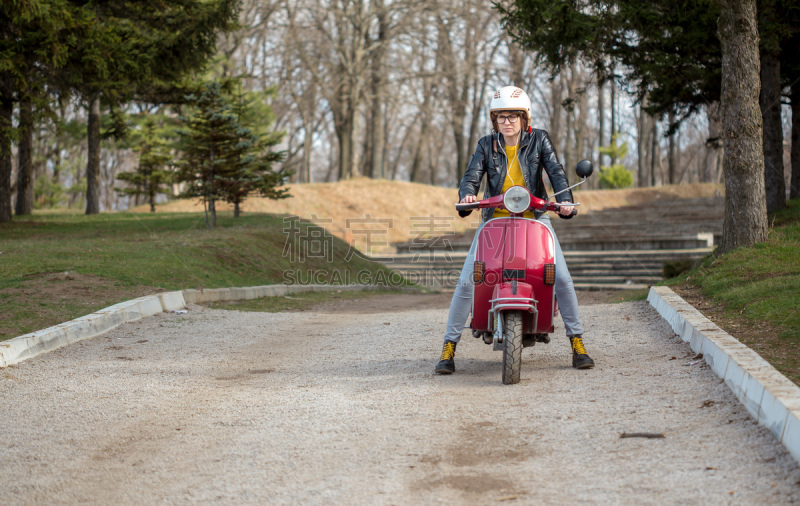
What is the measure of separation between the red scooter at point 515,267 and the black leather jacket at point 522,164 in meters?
0.26

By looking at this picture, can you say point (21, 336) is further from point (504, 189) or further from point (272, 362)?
point (504, 189)

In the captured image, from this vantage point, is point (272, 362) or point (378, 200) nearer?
point (272, 362)

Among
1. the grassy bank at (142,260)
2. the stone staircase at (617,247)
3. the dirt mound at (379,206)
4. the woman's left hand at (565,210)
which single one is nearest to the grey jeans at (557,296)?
the woman's left hand at (565,210)

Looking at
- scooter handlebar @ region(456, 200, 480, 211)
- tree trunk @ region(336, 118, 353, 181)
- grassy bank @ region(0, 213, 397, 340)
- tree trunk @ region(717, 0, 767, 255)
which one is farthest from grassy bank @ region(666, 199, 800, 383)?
tree trunk @ region(336, 118, 353, 181)

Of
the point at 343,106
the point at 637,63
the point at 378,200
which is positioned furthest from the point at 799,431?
the point at 343,106

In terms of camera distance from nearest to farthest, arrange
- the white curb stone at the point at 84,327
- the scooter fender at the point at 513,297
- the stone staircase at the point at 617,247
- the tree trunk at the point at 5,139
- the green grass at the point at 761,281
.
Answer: the scooter fender at the point at 513,297 < the white curb stone at the point at 84,327 < the green grass at the point at 761,281 < the tree trunk at the point at 5,139 < the stone staircase at the point at 617,247

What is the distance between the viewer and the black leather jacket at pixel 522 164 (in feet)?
18.8

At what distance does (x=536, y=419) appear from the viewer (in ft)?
14.0

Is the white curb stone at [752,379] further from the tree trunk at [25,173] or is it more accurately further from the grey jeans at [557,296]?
→ the tree trunk at [25,173]

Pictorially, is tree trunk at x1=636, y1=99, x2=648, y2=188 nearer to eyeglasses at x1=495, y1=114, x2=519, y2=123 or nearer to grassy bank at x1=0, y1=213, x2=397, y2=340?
grassy bank at x1=0, y1=213, x2=397, y2=340

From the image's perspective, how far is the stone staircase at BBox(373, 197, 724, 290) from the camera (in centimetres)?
1872

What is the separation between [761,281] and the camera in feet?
27.1

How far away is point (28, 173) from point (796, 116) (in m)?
22.3

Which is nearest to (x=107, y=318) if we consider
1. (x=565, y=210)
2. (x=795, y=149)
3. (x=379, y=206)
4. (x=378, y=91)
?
(x=565, y=210)
